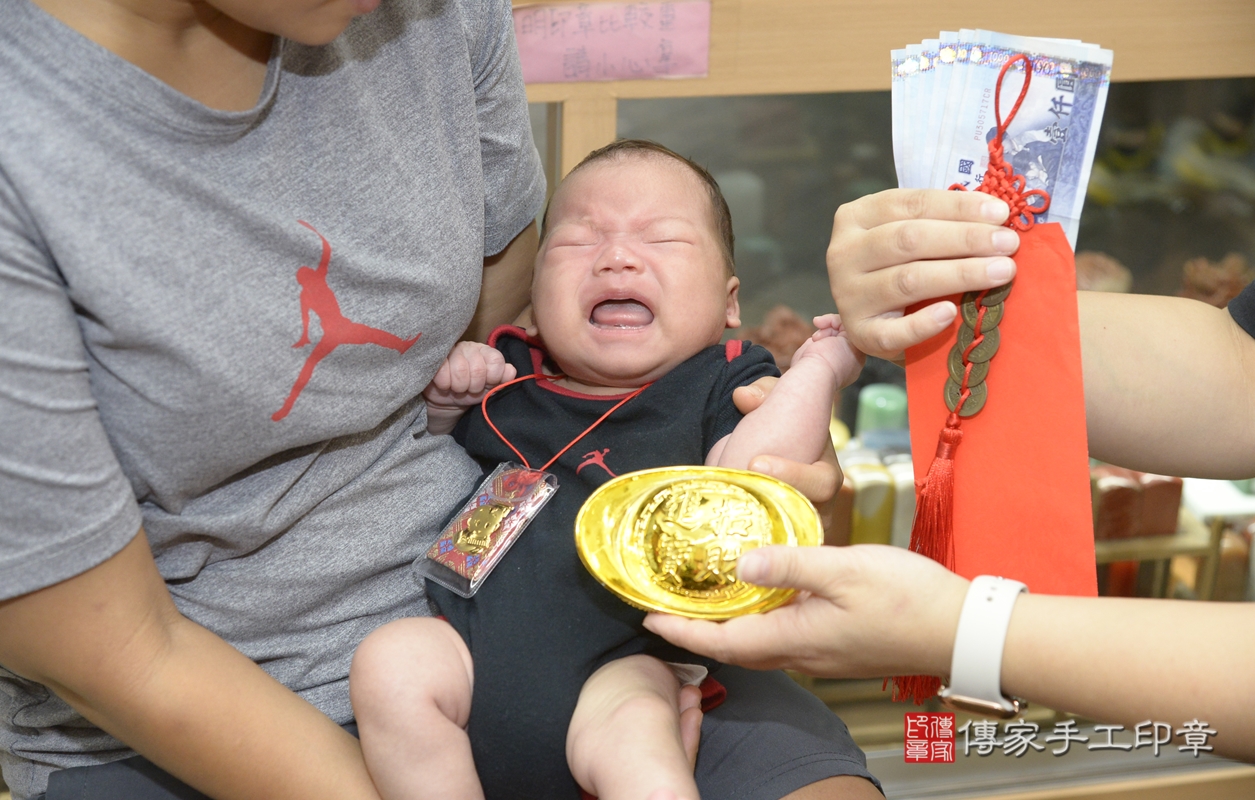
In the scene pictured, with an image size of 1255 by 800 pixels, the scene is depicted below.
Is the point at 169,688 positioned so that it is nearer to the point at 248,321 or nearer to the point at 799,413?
the point at 248,321

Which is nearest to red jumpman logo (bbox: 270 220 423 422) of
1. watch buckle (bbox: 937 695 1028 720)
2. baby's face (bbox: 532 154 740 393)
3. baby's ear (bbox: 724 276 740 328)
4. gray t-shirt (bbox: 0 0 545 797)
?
gray t-shirt (bbox: 0 0 545 797)

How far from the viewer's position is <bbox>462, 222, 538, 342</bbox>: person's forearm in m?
1.45

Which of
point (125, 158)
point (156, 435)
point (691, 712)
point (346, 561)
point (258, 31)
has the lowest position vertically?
point (691, 712)

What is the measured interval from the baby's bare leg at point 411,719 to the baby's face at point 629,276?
1.45ft

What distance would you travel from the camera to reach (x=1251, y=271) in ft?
8.06

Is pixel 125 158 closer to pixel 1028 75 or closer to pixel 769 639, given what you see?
pixel 769 639

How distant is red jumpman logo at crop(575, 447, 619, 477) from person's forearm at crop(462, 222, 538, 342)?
339mm

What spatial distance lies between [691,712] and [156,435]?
24.9 inches

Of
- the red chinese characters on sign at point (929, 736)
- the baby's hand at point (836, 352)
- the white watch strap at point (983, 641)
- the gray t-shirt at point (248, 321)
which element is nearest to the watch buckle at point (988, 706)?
the white watch strap at point (983, 641)

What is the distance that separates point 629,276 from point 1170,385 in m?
0.69

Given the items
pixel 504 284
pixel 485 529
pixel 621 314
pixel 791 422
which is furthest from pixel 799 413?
pixel 504 284

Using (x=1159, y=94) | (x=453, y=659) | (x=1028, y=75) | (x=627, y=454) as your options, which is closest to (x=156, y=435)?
(x=453, y=659)

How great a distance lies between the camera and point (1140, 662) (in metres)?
0.93

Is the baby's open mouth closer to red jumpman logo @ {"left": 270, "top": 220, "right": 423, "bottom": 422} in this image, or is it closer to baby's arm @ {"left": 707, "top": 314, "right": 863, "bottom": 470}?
baby's arm @ {"left": 707, "top": 314, "right": 863, "bottom": 470}
